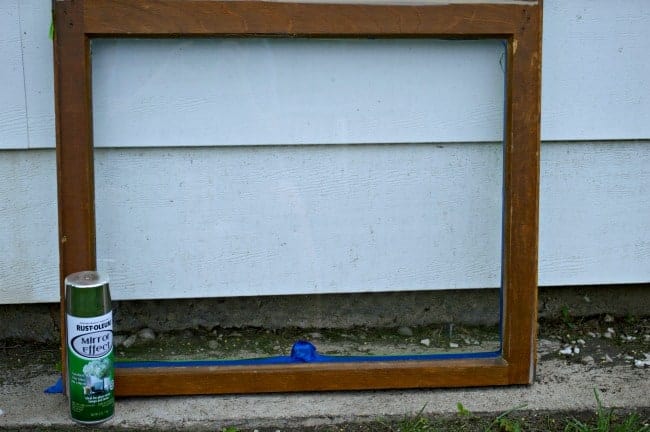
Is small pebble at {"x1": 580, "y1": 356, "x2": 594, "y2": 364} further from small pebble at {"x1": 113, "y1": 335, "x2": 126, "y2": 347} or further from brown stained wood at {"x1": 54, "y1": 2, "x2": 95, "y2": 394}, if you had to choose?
brown stained wood at {"x1": 54, "y1": 2, "x2": 95, "y2": 394}

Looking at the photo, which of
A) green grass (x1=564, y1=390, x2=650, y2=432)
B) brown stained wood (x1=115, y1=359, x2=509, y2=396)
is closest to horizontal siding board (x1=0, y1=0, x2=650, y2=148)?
brown stained wood (x1=115, y1=359, x2=509, y2=396)

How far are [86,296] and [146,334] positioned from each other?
0.40 meters

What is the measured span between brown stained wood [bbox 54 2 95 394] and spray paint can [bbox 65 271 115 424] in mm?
119

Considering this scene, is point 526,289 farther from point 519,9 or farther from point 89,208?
point 89,208

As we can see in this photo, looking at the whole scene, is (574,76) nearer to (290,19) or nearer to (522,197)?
(522,197)

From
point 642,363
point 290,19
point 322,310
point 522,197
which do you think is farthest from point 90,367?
point 642,363

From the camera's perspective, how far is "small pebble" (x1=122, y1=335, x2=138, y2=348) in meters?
2.43

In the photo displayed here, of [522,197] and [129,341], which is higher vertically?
[522,197]

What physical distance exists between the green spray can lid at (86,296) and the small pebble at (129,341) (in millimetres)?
292

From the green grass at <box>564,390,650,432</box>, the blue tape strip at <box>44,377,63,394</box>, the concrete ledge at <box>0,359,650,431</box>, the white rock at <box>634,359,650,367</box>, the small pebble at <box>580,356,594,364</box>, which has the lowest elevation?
the green grass at <box>564,390,650,432</box>

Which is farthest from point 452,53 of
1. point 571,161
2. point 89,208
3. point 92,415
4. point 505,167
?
point 92,415

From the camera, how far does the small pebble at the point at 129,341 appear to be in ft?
7.97

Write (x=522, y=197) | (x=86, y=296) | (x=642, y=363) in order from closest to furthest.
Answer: (x=86, y=296) → (x=522, y=197) → (x=642, y=363)

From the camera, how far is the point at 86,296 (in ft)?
7.00
